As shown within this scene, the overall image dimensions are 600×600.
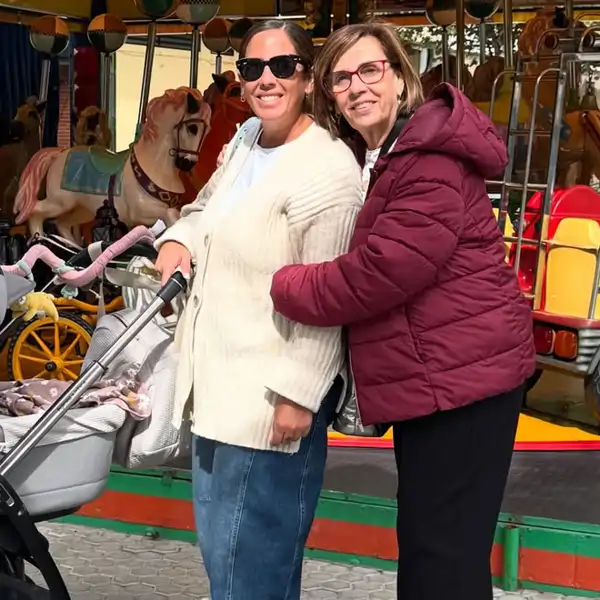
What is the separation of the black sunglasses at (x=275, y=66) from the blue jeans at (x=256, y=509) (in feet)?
1.88

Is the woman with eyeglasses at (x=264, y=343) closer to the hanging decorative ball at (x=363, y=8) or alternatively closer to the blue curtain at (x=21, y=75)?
the hanging decorative ball at (x=363, y=8)

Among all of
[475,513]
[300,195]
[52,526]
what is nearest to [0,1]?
[52,526]

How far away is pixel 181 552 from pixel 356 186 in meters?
1.74

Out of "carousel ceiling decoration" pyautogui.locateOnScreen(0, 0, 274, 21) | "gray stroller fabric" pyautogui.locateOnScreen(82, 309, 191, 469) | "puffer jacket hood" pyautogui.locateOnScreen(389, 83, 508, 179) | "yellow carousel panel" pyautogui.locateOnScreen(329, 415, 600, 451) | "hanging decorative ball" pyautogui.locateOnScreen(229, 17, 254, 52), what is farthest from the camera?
"carousel ceiling decoration" pyautogui.locateOnScreen(0, 0, 274, 21)

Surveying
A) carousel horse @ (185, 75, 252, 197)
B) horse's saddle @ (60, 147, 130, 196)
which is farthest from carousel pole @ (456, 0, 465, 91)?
horse's saddle @ (60, 147, 130, 196)

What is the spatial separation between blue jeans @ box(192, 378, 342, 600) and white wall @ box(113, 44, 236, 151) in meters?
4.39

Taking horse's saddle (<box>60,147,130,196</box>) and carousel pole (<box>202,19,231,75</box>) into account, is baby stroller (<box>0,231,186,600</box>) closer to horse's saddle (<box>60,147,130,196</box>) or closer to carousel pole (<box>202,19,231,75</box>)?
horse's saddle (<box>60,147,130,196</box>)

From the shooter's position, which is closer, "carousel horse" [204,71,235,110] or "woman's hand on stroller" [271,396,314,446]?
"woman's hand on stroller" [271,396,314,446]

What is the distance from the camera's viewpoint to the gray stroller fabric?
197 centimetres

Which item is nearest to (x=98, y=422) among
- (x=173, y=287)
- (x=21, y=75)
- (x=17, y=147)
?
(x=173, y=287)

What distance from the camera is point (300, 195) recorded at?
5.43 feet

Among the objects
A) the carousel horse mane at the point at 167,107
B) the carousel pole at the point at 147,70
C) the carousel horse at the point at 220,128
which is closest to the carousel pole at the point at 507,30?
the carousel horse at the point at 220,128

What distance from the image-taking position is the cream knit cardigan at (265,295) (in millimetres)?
1665

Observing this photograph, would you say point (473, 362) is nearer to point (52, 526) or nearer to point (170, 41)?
point (52, 526)
